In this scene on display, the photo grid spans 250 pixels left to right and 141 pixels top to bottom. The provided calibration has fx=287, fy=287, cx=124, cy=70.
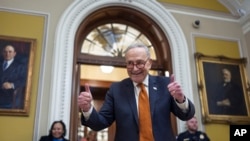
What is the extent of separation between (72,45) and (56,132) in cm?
138

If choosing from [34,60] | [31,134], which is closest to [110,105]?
[31,134]

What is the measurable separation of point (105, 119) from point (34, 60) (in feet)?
9.45

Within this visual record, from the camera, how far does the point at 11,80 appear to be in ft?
13.0

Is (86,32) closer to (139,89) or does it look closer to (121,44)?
(121,44)

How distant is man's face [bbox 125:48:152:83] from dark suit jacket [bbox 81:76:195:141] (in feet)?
0.21

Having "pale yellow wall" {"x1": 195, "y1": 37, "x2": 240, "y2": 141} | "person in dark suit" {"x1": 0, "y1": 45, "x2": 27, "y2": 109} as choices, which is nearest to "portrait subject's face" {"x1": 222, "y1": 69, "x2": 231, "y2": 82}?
"pale yellow wall" {"x1": 195, "y1": 37, "x2": 240, "y2": 141}

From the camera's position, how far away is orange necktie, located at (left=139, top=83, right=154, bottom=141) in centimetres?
142

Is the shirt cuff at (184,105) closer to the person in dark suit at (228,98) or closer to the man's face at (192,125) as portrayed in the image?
the man's face at (192,125)

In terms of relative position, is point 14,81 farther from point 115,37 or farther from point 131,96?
point 131,96

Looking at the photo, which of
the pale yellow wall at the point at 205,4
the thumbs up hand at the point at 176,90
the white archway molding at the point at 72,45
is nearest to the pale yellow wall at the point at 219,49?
the white archway molding at the point at 72,45

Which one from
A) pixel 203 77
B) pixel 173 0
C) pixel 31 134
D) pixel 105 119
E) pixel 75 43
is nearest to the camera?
pixel 105 119

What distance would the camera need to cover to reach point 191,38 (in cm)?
507

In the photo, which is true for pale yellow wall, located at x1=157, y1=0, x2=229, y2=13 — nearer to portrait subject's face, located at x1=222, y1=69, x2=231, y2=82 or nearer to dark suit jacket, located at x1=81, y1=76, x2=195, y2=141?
portrait subject's face, located at x1=222, y1=69, x2=231, y2=82

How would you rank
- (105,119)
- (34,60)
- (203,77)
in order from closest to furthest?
(105,119)
(34,60)
(203,77)
